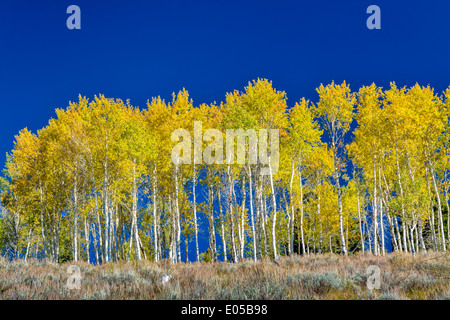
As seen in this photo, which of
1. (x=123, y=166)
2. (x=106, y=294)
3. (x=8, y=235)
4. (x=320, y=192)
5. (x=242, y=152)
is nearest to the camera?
(x=106, y=294)

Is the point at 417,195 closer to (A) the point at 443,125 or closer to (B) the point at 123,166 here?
(A) the point at 443,125

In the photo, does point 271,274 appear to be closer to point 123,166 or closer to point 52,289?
point 52,289

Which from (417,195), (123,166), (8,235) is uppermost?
(123,166)

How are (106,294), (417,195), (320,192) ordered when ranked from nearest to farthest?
(106,294) → (417,195) → (320,192)

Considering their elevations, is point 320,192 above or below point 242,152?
below

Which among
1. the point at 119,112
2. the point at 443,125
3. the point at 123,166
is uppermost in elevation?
the point at 119,112

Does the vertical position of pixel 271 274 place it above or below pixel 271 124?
below

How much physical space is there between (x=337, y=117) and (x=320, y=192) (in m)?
9.00

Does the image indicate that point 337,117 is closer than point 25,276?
No

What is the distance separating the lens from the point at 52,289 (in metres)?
6.71

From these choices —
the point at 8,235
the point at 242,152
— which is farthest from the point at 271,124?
the point at 8,235

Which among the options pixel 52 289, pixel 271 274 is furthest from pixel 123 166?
pixel 271 274
